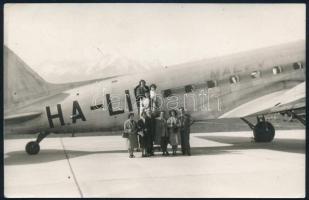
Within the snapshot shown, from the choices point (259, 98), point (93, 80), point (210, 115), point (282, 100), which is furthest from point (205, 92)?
point (93, 80)

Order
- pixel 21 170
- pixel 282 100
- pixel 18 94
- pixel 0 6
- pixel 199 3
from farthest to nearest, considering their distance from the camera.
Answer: pixel 18 94, pixel 282 100, pixel 21 170, pixel 199 3, pixel 0 6

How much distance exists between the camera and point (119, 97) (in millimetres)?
15070

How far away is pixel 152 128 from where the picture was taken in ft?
44.7

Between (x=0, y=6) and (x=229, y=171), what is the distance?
275 inches

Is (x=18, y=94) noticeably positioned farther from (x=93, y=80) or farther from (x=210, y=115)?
(x=210, y=115)

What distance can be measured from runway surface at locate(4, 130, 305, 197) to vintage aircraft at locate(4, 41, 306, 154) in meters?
1.40

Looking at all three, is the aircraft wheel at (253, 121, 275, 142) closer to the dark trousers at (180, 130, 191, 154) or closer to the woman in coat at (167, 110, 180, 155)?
the dark trousers at (180, 130, 191, 154)

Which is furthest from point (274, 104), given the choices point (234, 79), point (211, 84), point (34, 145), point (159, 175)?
point (34, 145)

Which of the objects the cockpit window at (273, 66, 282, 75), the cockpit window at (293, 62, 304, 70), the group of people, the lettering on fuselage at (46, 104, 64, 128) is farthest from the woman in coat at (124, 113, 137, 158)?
the cockpit window at (293, 62, 304, 70)

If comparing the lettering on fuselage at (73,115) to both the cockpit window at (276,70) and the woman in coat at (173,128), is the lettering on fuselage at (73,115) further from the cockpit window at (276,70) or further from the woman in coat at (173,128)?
the cockpit window at (276,70)

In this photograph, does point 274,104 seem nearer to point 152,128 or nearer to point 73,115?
point 152,128

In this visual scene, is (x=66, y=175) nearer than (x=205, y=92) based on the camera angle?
Yes

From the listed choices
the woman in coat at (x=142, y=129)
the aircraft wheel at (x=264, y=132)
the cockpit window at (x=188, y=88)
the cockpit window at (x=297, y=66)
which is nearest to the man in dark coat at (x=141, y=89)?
the woman in coat at (x=142, y=129)

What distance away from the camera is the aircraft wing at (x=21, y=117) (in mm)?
13780
